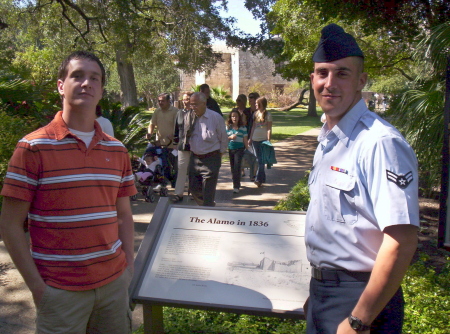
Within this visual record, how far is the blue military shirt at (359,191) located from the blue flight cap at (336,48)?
0.20m

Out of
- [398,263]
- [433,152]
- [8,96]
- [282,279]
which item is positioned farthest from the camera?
[8,96]

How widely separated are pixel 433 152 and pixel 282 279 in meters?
4.11

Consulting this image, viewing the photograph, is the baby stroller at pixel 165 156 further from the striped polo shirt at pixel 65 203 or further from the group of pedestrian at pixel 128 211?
the striped polo shirt at pixel 65 203

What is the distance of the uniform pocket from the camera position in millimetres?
1796

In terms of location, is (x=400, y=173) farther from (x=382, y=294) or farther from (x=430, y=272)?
(x=430, y=272)

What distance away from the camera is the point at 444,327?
3520mm

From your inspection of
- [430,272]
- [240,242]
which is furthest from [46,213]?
[430,272]

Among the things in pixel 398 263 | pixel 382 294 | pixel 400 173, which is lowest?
pixel 382 294

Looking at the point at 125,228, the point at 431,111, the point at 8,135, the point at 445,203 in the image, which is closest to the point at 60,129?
the point at 125,228

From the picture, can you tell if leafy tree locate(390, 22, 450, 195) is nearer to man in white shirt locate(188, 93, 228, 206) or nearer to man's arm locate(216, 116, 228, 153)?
man's arm locate(216, 116, 228, 153)

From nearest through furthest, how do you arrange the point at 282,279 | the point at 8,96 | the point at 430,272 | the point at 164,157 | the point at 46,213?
the point at 46,213 → the point at 282,279 → the point at 430,272 → the point at 8,96 → the point at 164,157

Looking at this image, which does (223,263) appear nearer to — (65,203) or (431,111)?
(65,203)

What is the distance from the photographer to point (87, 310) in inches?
90.2

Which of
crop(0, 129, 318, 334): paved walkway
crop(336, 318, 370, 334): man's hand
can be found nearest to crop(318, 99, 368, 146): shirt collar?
crop(336, 318, 370, 334): man's hand
